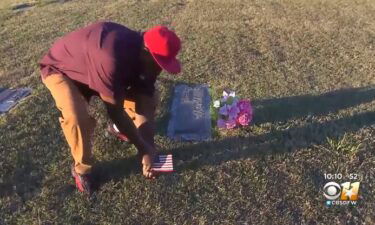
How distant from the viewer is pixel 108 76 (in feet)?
10.5

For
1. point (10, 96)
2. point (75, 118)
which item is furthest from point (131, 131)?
point (10, 96)

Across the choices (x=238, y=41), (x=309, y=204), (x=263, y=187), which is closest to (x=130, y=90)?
(x=263, y=187)

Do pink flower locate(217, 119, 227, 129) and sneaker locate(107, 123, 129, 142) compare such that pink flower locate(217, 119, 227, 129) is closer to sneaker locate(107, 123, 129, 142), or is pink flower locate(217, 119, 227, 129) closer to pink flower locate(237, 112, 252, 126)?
pink flower locate(237, 112, 252, 126)

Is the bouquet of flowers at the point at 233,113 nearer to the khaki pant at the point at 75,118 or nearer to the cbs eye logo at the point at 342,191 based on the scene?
the cbs eye logo at the point at 342,191

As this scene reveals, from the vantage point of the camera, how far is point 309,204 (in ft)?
12.1

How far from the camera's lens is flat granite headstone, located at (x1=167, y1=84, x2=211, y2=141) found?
4.48 m

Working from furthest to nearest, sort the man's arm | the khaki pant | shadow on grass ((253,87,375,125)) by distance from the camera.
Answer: shadow on grass ((253,87,375,125)) → the khaki pant → the man's arm

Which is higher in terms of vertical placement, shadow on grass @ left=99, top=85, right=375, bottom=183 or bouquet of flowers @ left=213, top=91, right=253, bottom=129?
bouquet of flowers @ left=213, top=91, right=253, bottom=129

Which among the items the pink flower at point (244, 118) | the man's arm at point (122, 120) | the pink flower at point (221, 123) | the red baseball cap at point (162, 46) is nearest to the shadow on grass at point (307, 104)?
the pink flower at point (244, 118)

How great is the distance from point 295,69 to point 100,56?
335 centimetres

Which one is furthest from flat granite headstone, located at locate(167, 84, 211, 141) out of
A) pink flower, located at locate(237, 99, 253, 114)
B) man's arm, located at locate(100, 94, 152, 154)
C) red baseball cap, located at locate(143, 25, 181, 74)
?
red baseball cap, located at locate(143, 25, 181, 74)

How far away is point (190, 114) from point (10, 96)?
6.56ft

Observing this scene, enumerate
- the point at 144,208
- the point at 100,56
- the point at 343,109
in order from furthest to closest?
the point at 343,109, the point at 144,208, the point at 100,56

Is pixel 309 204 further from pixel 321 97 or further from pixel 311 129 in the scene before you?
pixel 321 97
